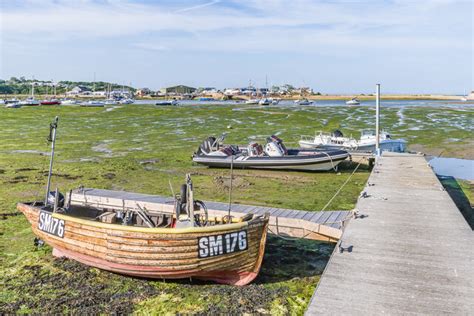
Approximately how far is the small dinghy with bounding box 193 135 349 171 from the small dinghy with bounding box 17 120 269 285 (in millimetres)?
10990

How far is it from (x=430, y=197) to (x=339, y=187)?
20.7ft

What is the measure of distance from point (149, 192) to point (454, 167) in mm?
15624

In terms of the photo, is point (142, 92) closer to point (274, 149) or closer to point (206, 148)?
point (206, 148)

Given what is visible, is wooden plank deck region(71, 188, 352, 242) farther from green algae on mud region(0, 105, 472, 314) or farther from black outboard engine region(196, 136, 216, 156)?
black outboard engine region(196, 136, 216, 156)

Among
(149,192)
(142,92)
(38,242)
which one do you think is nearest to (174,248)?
(38,242)

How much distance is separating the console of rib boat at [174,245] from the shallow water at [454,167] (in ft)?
49.4

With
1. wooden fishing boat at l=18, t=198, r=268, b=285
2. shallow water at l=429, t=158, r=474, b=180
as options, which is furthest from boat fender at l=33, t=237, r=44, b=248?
shallow water at l=429, t=158, r=474, b=180

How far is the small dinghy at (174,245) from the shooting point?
8211 mm

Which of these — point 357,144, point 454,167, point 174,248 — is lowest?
point 174,248

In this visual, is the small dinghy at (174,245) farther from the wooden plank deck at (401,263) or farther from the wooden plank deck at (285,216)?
the wooden plank deck at (285,216)

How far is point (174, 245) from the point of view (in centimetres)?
829

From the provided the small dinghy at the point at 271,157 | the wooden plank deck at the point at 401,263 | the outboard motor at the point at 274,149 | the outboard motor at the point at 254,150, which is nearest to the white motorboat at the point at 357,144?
the small dinghy at the point at 271,157

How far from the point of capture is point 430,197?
11906 mm

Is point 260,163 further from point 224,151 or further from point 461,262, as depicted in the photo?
point 461,262
